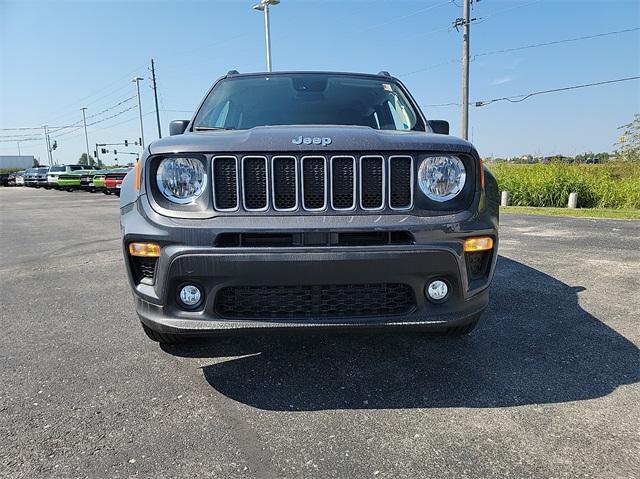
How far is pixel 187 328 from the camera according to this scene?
7.33 ft

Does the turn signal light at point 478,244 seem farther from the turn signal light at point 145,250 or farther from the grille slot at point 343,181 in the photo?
the turn signal light at point 145,250

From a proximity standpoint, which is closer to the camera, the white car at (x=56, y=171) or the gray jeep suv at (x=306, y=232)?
the gray jeep suv at (x=306, y=232)

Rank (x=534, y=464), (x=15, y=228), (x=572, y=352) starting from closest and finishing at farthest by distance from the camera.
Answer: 1. (x=534, y=464)
2. (x=572, y=352)
3. (x=15, y=228)

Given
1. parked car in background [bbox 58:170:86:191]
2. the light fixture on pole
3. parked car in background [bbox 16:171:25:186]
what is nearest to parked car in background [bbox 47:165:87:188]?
parked car in background [bbox 58:170:86:191]

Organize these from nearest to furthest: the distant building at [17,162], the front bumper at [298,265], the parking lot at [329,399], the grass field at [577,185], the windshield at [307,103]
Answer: the parking lot at [329,399] < the front bumper at [298,265] < the windshield at [307,103] < the grass field at [577,185] < the distant building at [17,162]

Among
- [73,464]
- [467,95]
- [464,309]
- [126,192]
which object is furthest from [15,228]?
[467,95]

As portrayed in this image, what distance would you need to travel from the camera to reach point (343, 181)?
7.42ft

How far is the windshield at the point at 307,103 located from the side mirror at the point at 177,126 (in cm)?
10

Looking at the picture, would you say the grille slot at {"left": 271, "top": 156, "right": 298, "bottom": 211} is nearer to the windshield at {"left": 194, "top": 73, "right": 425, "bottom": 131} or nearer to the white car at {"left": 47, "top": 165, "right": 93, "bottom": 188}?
the windshield at {"left": 194, "top": 73, "right": 425, "bottom": 131}

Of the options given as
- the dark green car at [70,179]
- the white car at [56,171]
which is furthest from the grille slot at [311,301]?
the white car at [56,171]

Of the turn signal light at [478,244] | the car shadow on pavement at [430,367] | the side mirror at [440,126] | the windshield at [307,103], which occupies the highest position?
the windshield at [307,103]

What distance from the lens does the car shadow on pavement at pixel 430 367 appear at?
2.41m

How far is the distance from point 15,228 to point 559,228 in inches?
465

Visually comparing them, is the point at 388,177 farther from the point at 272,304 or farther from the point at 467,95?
the point at 467,95
